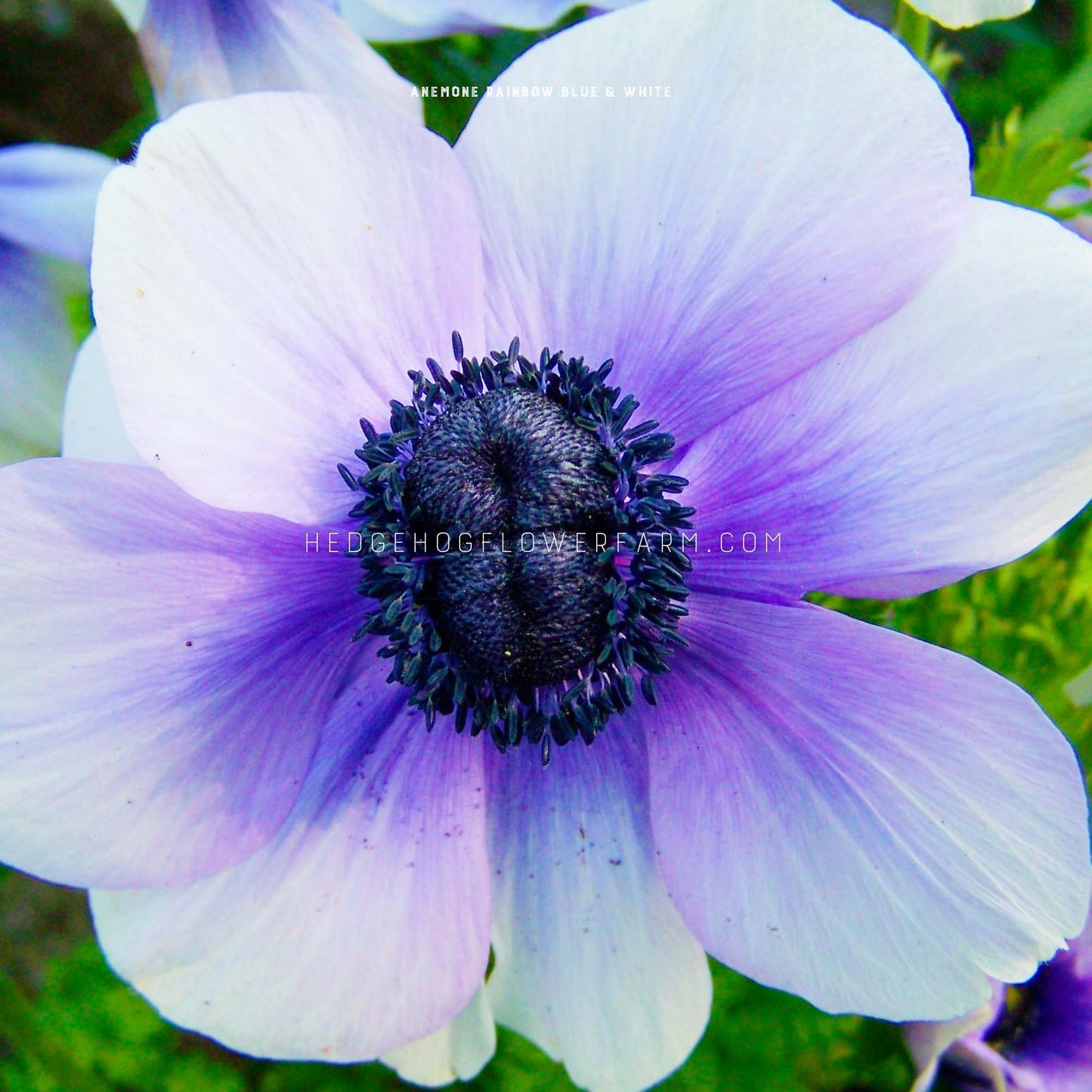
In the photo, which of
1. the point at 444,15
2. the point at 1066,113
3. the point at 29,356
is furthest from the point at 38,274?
the point at 1066,113

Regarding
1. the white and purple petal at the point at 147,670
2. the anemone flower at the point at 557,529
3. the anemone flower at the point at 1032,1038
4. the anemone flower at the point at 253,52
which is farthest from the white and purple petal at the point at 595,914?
the anemone flower at the point at 253,52

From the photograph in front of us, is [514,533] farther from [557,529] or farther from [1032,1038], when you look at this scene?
[1032,1038]

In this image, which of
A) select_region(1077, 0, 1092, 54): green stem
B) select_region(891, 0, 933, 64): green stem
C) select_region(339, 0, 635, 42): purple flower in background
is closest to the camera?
select_region(339, 0, 635, 42): purple flower in background

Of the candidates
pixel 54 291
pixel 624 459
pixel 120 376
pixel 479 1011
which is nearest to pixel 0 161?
pixel 54 291

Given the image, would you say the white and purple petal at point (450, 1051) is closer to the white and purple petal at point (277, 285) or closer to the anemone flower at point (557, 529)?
the anemone flower at point (557, 529)

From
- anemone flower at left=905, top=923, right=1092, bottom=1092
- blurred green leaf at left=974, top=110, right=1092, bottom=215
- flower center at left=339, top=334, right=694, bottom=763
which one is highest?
blurred green leaf at left=974, top=110, right=1092, bottom=215

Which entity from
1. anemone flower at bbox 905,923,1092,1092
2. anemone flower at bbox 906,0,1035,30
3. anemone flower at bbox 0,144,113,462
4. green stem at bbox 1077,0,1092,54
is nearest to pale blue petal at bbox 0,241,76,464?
anemone flower at bbox 0,144,113,462

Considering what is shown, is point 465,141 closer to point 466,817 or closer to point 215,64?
point 215,64

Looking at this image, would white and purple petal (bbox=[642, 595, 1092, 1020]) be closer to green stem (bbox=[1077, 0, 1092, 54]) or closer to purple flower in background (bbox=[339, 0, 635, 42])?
purple flower in background (bbox=[339, 0, 635, 42])
